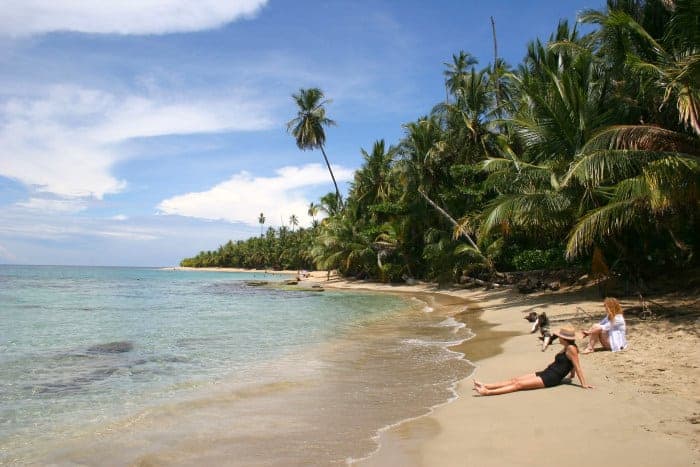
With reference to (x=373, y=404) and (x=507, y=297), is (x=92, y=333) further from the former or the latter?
(x=507, y=297)

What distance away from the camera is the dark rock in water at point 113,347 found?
10438mm

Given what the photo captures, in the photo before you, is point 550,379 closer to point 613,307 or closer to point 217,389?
point 613,307

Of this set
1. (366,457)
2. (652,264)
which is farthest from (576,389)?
(652,264)

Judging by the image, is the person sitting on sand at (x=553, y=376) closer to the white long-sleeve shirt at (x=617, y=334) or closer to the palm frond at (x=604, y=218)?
the white long-sleeve shirt at (x=617, y=334)

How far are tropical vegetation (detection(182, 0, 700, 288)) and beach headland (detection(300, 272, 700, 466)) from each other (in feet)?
13.1

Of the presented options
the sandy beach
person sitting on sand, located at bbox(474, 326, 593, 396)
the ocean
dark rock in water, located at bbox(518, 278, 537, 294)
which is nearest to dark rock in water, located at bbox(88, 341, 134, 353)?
the ocean

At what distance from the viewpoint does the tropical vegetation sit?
1042cm

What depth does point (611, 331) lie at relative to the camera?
24.4 ft

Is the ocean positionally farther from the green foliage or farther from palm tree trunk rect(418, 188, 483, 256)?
palm tree trunk rect(418, 188, 483, 256)

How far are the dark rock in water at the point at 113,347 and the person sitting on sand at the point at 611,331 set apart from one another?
9235mm

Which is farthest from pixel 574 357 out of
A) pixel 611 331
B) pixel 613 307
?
pixel 611 331

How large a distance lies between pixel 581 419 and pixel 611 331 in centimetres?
343

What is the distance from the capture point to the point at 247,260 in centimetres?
9362

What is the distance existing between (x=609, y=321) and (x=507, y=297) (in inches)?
471
